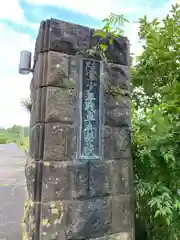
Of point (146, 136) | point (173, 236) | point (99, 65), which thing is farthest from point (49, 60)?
point (173, 236)

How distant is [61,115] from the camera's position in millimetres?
1430

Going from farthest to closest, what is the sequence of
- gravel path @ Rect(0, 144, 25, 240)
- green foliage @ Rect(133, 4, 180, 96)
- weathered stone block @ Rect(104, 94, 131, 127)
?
gravel path @ Rect(0, 144, 25, 240) < green foliage @ Rect(133, 4, 180, 96) < weathered stone block @ Rect(104, 94, 131, 127)

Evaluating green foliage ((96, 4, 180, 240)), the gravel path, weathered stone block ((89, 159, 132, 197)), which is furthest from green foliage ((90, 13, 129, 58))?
the gravel path

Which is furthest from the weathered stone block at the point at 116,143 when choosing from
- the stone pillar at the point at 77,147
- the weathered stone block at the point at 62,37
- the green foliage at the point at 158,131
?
the weathered stone block at the point at 62,37

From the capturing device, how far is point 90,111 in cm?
150

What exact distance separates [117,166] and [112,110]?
17.4 inches

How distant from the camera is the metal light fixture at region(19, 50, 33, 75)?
6.03 ft

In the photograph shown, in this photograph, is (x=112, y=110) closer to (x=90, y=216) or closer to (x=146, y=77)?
(x=146, y=77)

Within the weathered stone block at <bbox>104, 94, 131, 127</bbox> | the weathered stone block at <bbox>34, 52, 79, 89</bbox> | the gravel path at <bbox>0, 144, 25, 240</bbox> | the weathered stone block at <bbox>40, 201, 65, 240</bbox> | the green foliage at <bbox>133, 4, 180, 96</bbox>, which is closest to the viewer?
the weathered stone block at <bbox>40, 201, 65, 240</bbox>

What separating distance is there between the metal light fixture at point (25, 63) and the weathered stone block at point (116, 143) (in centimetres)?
94

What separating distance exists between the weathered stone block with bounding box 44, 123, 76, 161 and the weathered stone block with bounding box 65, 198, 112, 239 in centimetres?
35

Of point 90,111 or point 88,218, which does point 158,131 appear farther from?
point 88,218

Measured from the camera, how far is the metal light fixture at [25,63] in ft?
6.03

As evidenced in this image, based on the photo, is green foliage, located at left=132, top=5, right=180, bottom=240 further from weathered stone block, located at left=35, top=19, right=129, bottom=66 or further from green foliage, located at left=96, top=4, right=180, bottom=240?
weathered stone block, located at left=35, top=19, right=129, bottom=66
